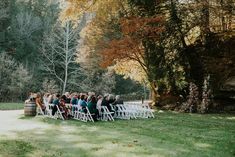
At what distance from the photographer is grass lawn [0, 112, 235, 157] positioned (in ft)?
40.7

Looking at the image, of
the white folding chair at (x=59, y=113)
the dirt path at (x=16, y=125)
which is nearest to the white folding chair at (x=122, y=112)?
the white folding chair at (x=59, y=113)

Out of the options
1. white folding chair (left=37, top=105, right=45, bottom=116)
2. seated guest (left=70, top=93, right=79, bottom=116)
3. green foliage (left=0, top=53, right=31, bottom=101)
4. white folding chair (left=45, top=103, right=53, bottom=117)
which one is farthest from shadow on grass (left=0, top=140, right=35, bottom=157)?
green foliage (left=0, top=53, right=31, bottom=101)

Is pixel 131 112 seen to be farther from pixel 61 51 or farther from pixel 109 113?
pixel 61 51

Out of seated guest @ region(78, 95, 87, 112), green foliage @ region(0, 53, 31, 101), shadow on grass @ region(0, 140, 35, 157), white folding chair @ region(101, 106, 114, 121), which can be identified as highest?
green foliage @ region(0, 53, 31, 101)

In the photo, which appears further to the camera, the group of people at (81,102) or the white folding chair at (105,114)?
the white folding chair at (105,114)

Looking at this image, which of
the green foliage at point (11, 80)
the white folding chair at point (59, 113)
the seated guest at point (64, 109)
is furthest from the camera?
the green foliage at point (11, 80)

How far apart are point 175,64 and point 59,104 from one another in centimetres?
1144

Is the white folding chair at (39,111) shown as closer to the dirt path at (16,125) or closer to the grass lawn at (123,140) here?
the dirt path at (16,125)

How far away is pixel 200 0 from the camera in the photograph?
28.0 meters

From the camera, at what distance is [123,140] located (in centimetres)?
1461

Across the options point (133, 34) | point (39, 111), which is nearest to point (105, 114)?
point (39, 111)

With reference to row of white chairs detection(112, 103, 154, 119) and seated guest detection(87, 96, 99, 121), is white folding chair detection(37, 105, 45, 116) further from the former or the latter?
row of white chairs detection(112, 103, 154, 119)

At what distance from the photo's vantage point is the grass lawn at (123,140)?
12.4m

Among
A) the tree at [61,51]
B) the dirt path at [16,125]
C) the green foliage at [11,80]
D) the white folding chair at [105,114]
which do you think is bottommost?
the dirt path at [16,125]
